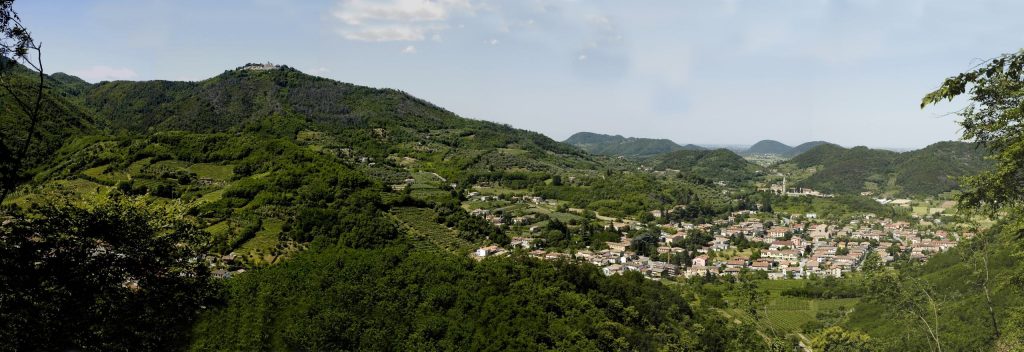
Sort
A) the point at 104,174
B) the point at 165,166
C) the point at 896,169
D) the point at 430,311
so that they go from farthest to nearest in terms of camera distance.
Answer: the point at 896,169 < the point at 165,166 < the point at 104,174 < the point at 430,311

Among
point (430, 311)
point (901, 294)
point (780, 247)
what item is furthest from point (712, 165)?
point (901, 294)

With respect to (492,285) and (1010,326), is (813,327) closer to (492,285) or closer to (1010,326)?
(492,285)

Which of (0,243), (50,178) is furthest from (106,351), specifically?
(50,178)

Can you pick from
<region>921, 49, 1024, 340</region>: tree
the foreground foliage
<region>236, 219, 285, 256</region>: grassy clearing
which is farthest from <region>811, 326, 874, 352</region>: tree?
<region>236, 219, 285, 256</region>: grassy clearing

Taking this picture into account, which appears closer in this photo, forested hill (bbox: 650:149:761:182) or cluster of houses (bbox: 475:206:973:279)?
cluster of houses (bbox: 475:206:973:279)

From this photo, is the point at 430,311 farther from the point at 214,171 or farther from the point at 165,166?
the point at 165,166

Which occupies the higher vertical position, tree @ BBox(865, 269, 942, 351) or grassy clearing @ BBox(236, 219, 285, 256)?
tree @ BBox(865, 269, 942, 351)

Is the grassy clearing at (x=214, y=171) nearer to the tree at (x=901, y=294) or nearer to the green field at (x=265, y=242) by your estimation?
the green field at (x=265, y=242)

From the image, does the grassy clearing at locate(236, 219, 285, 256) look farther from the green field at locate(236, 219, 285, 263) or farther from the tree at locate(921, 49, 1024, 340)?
the tree at locate(921, 49, 1024, 340)

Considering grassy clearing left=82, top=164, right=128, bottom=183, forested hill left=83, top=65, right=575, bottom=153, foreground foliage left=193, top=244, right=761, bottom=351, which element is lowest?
foreground foliage left=193, top=244, right=761, bottom=351
